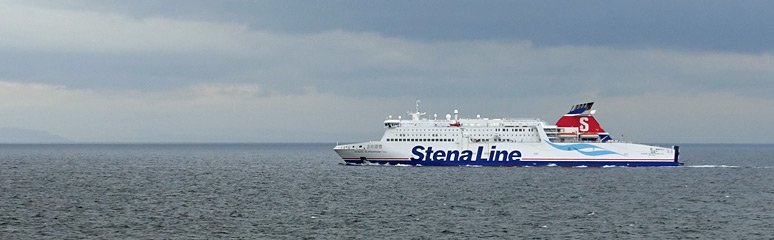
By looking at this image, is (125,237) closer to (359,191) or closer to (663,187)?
(359,191)

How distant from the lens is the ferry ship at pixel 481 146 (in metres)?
96.8

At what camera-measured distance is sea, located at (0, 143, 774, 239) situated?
42.4 metres

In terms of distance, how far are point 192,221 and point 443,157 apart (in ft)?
177

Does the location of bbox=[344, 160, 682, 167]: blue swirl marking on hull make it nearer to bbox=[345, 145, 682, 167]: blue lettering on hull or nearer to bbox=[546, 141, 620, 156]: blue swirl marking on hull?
bbox=[345, 145, 682, 167]: blue lettering on hull

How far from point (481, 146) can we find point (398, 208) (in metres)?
44.4

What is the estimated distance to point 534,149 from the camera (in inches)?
3824

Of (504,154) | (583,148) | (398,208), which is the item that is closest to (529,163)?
Result: (504,154)

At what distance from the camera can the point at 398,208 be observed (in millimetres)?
54031

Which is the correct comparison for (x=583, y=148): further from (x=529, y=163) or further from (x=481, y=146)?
(x=481, y=146)

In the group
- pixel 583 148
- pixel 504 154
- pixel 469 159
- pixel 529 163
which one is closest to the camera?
pixel 504 154

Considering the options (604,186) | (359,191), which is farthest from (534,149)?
(359,191)

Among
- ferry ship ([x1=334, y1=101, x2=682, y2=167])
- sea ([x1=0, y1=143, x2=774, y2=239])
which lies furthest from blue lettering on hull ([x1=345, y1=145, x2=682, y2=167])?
sea ([x1=0, y1=143, x2=774, y2=239])

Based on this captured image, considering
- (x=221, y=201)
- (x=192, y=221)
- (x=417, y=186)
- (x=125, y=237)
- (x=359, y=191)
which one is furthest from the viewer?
(x=417, y=186)

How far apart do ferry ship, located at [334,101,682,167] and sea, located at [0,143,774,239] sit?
1078 centimetres
